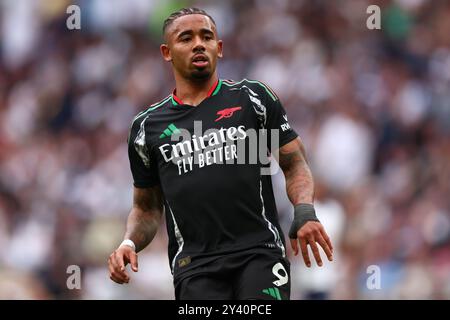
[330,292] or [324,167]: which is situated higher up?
[324,167]

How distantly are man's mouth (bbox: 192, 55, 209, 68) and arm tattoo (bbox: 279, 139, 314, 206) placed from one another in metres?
0.73

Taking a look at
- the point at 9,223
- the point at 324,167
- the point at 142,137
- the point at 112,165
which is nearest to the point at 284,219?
the point at 324,167

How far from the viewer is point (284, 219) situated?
11602mm

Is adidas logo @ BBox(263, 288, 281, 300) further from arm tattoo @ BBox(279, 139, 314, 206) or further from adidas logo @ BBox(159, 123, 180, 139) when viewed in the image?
adidas logo @ BBox(159, 123, 180, 139)

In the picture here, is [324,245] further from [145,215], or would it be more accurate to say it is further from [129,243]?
[145,215]

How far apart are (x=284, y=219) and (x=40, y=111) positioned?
15.6 ft

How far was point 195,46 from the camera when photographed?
6512 millimetres

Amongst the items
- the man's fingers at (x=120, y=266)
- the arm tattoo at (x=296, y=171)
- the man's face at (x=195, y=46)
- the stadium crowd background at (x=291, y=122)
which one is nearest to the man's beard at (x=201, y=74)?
the man's face at (x=195, y=46)

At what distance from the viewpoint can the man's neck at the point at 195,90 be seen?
659cm

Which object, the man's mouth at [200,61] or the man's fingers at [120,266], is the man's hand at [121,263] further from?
the man's mouth at [200,61]

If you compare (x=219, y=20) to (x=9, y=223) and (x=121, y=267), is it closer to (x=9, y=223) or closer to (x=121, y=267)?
(x=9, y=223)

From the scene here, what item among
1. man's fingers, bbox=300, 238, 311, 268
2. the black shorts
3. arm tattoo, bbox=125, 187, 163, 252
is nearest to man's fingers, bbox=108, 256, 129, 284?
the black shorts

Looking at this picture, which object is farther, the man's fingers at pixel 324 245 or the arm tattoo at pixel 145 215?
the arm tattoo at pixel 145 215

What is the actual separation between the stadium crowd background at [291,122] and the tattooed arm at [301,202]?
449 cm
